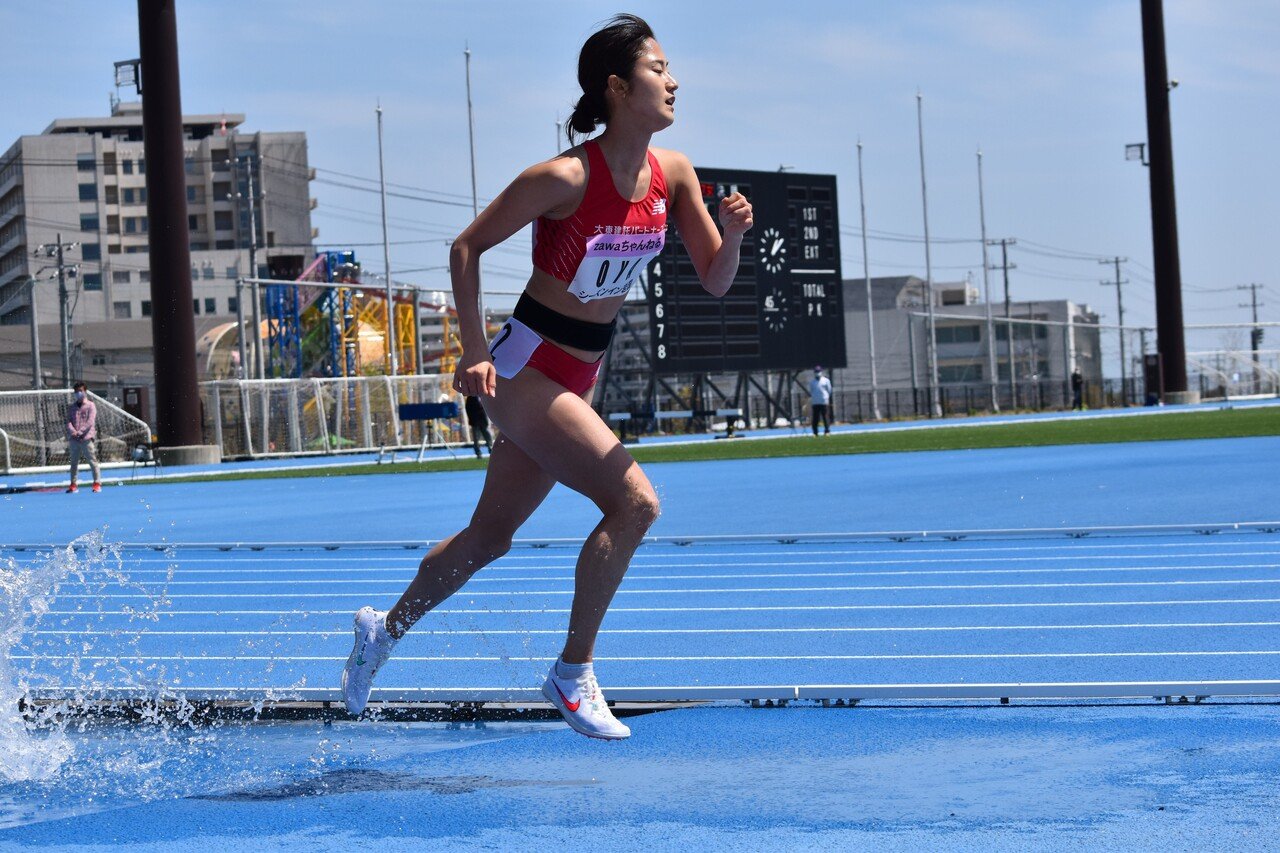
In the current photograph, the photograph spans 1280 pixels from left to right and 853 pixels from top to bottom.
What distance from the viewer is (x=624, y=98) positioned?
15.9 feet

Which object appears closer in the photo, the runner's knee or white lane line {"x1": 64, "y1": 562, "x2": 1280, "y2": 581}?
the runner's knee

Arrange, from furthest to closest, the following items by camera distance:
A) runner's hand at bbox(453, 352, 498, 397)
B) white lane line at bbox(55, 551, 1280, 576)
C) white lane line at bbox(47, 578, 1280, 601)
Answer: white lane line at bbox(55, 551, 1280, 576), white lane line at bbox(47, 578, 1280, 601), runner's hand at bbox(453, 352, 498, 397)

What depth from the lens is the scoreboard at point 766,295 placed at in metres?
41.8

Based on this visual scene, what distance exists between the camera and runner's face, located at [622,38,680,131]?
15.8ft

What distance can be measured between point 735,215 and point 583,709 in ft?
5.07

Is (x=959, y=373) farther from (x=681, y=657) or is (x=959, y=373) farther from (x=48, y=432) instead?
(x=681, y=657)

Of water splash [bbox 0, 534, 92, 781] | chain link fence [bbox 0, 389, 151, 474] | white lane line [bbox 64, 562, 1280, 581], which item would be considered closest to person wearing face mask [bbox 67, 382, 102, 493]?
chain link fence [bbox 0, 389, 151, 474]

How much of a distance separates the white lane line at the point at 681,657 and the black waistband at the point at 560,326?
2.34 metres

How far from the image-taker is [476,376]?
180 inches

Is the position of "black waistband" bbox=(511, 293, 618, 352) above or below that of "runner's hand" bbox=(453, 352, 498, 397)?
above

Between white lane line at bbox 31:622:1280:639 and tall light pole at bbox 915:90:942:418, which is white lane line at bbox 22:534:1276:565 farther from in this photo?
tall light pole at bbox 915:90:942:418

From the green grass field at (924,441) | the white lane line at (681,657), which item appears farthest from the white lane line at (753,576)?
the green grass field at (924,441)

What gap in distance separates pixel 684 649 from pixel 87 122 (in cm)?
12492

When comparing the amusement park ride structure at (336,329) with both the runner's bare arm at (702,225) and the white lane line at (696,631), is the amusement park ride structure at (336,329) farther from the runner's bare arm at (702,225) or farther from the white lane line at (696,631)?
the runner's bare arm at (702,225)
